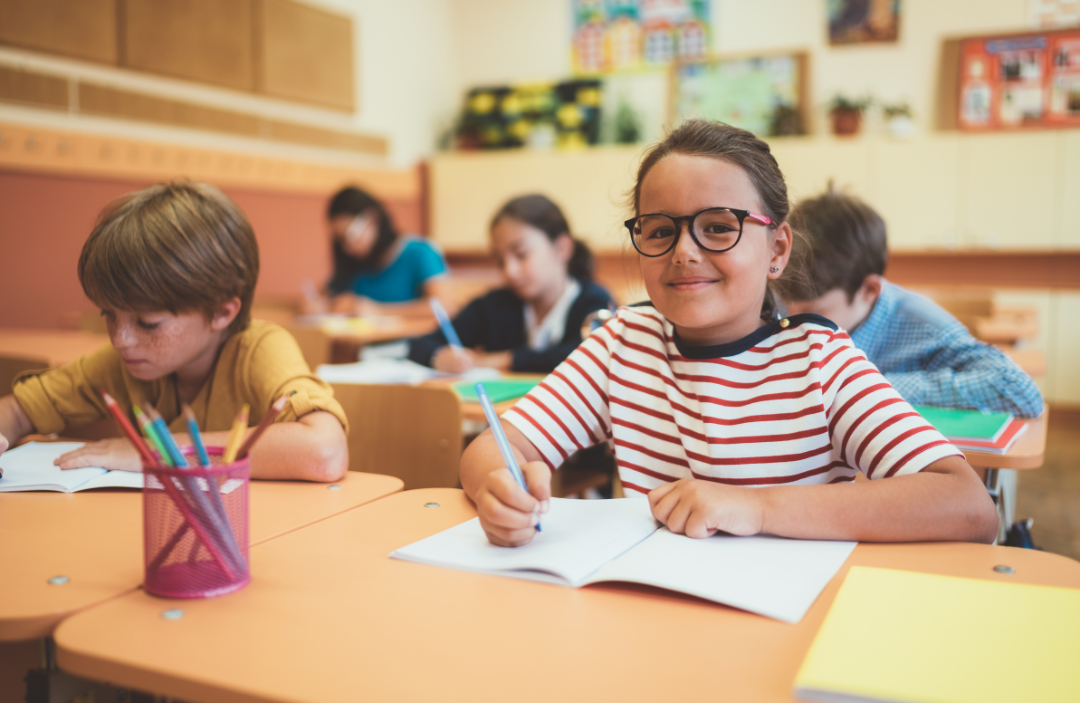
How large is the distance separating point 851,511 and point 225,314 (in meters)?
0.96

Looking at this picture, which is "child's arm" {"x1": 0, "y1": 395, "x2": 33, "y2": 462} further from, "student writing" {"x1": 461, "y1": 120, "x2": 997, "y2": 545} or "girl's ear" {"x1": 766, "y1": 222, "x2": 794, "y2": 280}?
"girl's ear" {"x1": 766, "y1": 222, "x2": 794, "y2": 280}

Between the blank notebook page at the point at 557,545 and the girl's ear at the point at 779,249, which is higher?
the girl's ear at the point at 779,249

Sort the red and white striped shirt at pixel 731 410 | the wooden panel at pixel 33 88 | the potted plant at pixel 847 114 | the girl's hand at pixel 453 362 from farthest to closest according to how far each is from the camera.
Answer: the potted plant at pixel 847 114 → the wooden panel at pixel 33 88 → the girl's hand at pixel 453 362 → the red and white striped shirt at pixel 731 410

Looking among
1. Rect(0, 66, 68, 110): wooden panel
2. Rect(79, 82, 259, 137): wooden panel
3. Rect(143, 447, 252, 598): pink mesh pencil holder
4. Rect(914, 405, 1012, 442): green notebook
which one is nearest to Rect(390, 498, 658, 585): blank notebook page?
Rect(143, 447, 252, 598): pink mesh pencil holder

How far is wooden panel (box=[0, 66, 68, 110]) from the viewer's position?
3359 mm

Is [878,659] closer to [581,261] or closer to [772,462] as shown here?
[772,462]

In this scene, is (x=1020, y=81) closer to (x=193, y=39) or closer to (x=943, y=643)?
(x=193, y=39)

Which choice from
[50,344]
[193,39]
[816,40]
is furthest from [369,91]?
[50,344]

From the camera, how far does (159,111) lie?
13.1ft

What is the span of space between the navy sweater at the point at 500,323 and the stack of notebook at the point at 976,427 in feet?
3.55

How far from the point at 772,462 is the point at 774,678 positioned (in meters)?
0.50

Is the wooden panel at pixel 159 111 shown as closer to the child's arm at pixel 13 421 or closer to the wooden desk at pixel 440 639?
the child's arm at pixel 13 421

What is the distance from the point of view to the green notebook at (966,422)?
1406 millimetres

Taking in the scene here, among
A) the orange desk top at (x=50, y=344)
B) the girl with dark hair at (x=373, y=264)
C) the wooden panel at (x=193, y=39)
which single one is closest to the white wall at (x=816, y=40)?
the girl with dark hair at (x=373, y=264)
